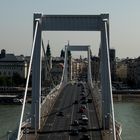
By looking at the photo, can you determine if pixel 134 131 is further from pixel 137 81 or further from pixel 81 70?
pixel 81 70

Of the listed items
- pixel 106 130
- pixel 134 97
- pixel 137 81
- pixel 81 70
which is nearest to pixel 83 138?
pixel 106 130

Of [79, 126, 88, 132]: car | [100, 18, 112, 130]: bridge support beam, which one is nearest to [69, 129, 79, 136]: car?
[79, 126, 88, 132]: car

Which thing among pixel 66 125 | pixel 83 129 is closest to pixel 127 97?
pixel 66 125

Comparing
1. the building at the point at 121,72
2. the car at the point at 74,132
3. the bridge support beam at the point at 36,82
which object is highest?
the building at the point at 121,72

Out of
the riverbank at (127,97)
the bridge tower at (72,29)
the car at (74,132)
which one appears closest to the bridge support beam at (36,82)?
the bridge tower at (72,29)

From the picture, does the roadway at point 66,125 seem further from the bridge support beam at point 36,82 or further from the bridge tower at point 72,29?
the bridge tower at point 72,29

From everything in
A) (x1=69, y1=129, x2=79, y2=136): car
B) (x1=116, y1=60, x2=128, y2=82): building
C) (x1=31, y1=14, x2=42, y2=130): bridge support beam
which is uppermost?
(x1=116, y1=60, x2=128, y2=82): building

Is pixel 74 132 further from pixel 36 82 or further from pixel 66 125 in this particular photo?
pixel 66 125

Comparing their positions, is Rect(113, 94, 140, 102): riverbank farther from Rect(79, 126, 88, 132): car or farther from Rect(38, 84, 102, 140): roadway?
Rect(79, 126, 88, 132): car
